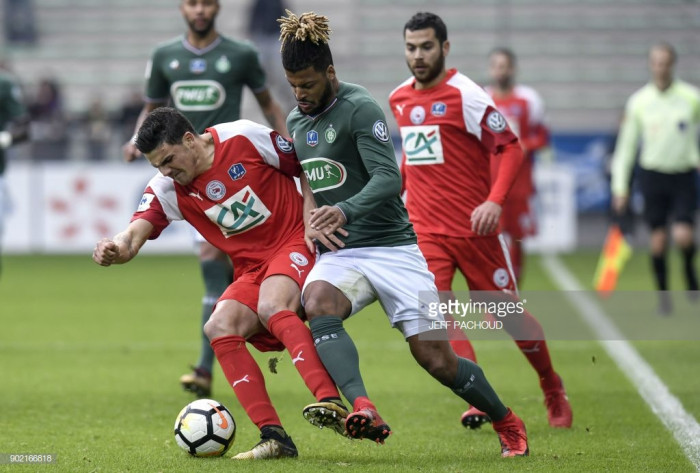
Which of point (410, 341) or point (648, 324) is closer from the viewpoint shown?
point (410, 341)

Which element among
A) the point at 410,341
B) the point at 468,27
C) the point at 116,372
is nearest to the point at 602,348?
the point at 116,372

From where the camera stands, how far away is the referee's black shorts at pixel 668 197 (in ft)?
37.7

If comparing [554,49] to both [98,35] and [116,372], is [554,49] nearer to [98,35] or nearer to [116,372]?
[98,35]

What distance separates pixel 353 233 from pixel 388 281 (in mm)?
287

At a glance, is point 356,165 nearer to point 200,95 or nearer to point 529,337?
point 529,337

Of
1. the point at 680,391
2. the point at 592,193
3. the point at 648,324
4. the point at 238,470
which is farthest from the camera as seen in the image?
the point at 592,193

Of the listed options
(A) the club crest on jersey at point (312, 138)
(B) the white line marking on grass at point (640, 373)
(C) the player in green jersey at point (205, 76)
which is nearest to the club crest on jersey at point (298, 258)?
(A) the club crest on jersey at point (312, 138)

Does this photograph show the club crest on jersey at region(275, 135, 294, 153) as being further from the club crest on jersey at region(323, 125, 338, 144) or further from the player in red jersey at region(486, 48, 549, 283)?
the player in red jersey at region(486, 48, 549, 283)

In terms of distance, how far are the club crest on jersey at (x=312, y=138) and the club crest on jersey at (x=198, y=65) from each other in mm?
2539

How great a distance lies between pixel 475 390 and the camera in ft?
17.6

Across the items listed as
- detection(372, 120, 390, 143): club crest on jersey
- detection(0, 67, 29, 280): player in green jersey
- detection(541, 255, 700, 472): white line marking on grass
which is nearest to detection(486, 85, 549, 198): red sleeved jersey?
detection(541, 255, 700, 472): white line marking on grass

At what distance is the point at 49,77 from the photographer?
2092 cm

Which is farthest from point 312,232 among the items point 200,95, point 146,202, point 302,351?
point 200,95

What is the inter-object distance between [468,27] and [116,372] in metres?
14.5
